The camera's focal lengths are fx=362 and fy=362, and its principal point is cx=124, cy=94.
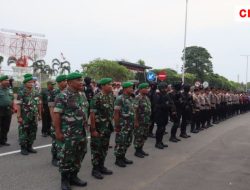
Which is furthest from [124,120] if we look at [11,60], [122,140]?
[11,60]

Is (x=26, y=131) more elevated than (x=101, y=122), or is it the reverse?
(x=101, y=122)

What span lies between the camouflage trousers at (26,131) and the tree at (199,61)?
72.2m

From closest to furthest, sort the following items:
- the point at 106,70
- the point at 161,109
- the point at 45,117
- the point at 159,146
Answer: the point at 161,109, the point at 159,146, the point at 45,117, the point at 106,70

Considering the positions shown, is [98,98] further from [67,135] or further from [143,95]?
[143,95]

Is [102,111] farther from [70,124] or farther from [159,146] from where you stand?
[159,146]

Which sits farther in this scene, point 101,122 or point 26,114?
point 26,114

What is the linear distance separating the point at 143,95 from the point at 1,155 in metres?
3.46

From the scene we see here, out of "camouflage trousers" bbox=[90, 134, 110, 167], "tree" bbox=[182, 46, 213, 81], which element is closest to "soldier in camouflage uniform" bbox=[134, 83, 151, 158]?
"camouflage trousers" bbox=[90, 134, 110, 167]

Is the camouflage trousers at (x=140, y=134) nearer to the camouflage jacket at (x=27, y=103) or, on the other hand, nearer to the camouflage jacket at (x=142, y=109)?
the camouflage jacket at (x=142, y=109)

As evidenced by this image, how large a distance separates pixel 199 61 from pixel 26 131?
7331 centimetres

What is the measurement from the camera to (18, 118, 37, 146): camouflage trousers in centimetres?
794

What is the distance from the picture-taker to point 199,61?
78.5 metres

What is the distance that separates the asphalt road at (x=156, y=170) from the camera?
5992mm

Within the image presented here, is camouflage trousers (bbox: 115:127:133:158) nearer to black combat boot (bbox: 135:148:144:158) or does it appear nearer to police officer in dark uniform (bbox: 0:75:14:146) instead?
black combat boot (bbox: 135:148:144:158)
